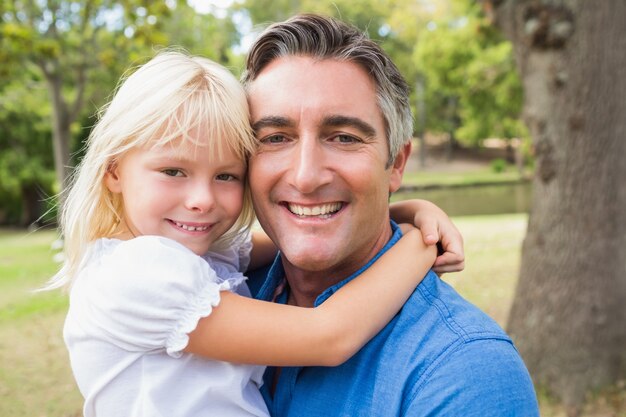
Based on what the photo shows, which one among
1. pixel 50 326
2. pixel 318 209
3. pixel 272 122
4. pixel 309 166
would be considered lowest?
pixel 50 326

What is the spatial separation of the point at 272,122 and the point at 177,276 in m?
0.59

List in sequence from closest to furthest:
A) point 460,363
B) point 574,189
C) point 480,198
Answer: point 460,363 → point 574,189 → point 480,198

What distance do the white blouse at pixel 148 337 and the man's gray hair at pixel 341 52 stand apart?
74 cm

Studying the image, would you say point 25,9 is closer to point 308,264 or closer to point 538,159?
point 538,159

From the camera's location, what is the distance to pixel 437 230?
90.6 inches

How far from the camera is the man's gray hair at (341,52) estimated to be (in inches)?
81.4

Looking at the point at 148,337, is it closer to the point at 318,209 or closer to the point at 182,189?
the point at 182,189

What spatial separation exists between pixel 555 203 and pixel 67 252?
156 inches

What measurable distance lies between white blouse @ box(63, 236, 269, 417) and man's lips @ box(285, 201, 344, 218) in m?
0.34

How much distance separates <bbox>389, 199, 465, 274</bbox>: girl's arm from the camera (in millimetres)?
2223

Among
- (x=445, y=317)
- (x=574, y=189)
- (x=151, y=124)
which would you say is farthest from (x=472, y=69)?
(x=445, y=317)

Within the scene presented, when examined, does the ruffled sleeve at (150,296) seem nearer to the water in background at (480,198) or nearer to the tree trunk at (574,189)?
the tree trunk at (574,189)

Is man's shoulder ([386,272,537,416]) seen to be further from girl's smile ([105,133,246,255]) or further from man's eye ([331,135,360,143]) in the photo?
girl's smile ([105,133,246,255])

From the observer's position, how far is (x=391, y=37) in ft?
140
